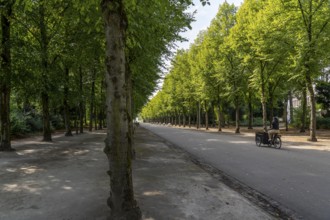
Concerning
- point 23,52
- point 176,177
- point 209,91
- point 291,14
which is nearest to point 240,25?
point 291,14

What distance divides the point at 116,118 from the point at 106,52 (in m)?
1.13

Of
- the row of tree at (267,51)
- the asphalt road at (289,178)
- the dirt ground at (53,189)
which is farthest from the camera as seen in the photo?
the row of tree at (267,51)

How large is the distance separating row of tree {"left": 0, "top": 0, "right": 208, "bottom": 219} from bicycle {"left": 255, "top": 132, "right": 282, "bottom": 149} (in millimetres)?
7677

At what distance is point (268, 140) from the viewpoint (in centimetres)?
1956

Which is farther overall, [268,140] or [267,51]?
[267,51]

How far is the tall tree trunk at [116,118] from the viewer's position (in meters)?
5.24

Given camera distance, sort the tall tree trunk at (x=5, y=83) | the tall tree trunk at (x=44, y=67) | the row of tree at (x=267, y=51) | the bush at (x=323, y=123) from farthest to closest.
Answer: the bush at (x=323, y=123) < the row of tree at (x=267, y=51) < the tall tree trunk at (x=44, y=67) < the tall tree trunk at (x=5, y=83)

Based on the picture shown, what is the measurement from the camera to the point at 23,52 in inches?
667

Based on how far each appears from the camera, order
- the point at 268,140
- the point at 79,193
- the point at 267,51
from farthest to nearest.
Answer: the point at 267,51
the point at 268,140
the point at 79,193

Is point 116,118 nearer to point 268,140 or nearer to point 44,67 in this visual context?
point 44,67

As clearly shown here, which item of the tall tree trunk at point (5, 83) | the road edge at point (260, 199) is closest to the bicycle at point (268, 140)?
the road edge at point (260, 199)

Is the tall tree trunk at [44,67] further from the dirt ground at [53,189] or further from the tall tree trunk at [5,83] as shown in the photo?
the dirt ground at [53,189]

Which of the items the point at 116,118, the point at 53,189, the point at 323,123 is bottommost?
the point at 53,189

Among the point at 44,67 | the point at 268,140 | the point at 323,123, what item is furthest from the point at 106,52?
the point at 323,123
